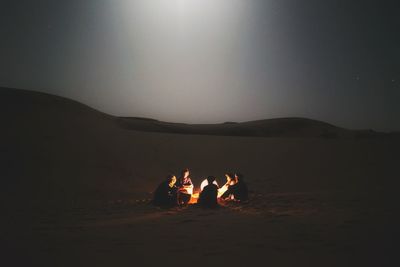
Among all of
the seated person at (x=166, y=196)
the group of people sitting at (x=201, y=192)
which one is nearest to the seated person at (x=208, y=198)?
the group of people sitting at (x=201, y=192)

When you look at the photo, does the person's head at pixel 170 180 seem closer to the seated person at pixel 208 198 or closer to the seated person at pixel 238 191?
the seated person at pixel 208 198

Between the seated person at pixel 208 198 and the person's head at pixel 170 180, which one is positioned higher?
the person's head at pixel 170 180

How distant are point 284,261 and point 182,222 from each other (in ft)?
11.1

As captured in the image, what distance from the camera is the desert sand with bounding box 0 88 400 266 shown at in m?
5.97

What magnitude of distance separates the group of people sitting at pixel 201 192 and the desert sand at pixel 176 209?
37 cm

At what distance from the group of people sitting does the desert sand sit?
0.37m

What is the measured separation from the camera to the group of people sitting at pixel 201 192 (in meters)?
10.4

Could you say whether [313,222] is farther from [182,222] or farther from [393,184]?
[393,184]

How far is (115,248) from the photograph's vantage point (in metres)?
6.31

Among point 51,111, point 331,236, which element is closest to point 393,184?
point 331,236

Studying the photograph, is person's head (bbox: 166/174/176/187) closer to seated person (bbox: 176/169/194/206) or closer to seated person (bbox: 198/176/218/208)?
seated person (bbox: 176/169/194/206)

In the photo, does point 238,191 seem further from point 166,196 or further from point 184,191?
point 166,196

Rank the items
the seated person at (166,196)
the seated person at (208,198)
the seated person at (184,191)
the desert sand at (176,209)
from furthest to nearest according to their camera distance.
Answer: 1. the seated person at (184,191)
2. the seated person at (166,196)
3. the seated person at (208,198)
4. the desert sand at (176,209)

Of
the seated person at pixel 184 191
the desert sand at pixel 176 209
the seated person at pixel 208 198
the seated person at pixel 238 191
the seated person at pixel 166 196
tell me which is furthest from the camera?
the seated person at pixel 238 191
